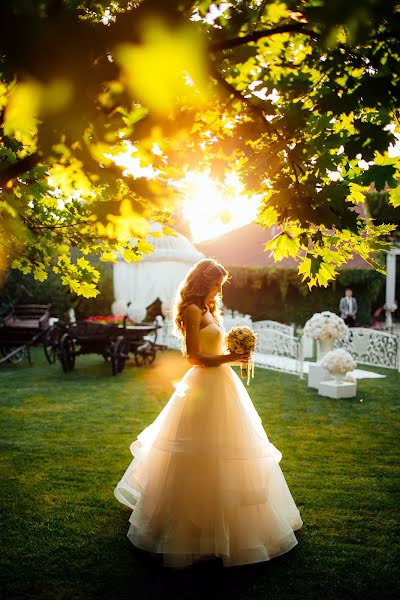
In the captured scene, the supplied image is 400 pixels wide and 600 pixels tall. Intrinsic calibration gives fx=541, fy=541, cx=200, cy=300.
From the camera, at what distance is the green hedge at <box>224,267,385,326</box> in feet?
69.8

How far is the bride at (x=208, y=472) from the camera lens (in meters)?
3.95

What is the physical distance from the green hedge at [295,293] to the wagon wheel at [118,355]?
7956 millimetres

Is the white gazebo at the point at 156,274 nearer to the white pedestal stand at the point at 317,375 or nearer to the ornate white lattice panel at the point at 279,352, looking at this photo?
the ornate white lattice panel at the point at 279,352

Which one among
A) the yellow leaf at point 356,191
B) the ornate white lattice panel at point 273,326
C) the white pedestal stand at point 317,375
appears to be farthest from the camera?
the ornate white lattice panel at point 273,326

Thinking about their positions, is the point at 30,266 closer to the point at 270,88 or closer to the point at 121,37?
the point at 270,88

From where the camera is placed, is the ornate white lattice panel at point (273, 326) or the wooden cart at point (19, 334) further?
the wooden cart at point (19, 334)

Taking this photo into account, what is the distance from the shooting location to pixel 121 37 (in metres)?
2.28

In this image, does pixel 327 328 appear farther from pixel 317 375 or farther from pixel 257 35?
pixel 257 35

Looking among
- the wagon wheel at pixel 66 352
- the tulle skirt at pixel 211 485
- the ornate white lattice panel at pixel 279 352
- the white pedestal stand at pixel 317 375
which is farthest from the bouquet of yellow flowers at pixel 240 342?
the wagon wheel at pixel 66 352

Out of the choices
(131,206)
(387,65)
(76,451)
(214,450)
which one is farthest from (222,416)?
(76,451)

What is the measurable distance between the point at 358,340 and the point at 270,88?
467 inches

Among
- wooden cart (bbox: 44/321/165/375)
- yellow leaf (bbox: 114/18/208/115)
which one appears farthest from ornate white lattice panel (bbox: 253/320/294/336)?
yellow leaf (bbox: 114/18/208/115)

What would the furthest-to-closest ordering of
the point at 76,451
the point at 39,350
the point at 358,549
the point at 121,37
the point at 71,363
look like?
the point at 39,350 < the point at 71,363 < the point at 76,451 < the point at 358,549 < the point at 121,37

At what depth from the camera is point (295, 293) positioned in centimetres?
2197
